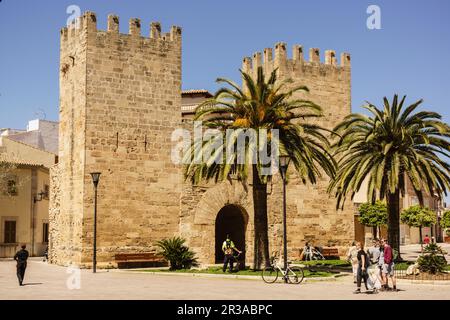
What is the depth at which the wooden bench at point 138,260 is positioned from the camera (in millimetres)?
24500

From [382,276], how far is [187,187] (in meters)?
11.5

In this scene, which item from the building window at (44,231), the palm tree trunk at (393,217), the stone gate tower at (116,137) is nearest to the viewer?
the palm tree trunk at (393,217)

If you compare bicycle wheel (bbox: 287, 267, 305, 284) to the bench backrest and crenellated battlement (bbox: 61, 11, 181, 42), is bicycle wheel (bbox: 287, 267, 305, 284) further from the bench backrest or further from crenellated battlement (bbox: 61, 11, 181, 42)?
crenellated battlement (bbox: 61, 11, 181, 42)

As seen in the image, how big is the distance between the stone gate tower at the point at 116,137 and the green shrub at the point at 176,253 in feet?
3.85

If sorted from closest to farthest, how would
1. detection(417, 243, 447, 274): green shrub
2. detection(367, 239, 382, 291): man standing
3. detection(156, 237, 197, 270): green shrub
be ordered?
detection(367, 239, 382, 291): man standing
detection(417, 243, 447, 274): green shrub
detection(156, 237, 197, 270): green shrub

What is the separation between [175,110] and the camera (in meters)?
26.7

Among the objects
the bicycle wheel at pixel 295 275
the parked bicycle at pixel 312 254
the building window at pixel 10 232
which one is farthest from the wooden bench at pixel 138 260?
the building window at pixel 10 232

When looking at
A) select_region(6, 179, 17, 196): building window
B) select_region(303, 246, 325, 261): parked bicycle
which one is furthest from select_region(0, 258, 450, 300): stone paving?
select_region(6, 179, 17, 196): building window

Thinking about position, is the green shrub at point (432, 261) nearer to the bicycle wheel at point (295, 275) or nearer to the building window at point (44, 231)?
the bicycle wheel at point (295, 275)

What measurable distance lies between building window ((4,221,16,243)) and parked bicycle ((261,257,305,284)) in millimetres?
24007

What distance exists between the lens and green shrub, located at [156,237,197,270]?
79.6 feet

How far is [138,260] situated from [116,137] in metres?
5.17

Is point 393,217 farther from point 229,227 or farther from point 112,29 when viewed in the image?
point 112,29
